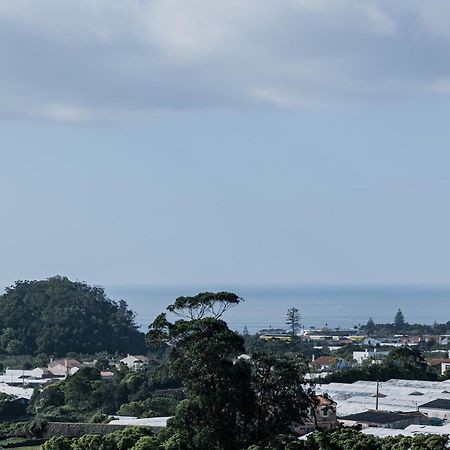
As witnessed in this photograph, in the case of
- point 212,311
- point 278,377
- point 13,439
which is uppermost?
point 212,311

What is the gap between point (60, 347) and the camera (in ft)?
253

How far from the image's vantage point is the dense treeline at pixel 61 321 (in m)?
77.1

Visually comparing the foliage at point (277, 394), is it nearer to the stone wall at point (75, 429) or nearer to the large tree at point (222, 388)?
the large tree at point (222, 388)

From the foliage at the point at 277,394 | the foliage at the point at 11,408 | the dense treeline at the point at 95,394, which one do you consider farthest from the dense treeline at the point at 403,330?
the foliage at the point at 277,394

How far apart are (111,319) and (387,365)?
123ft

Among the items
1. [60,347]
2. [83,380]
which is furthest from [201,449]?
[60,347]

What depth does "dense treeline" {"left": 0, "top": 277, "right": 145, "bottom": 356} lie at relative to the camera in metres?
77.1

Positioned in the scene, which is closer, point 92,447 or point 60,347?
point 92,447

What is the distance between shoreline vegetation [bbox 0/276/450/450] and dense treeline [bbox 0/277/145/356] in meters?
0.11

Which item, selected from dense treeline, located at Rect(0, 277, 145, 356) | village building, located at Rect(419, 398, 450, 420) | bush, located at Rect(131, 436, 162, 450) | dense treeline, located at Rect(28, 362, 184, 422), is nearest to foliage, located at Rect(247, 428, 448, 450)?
bush, located at Rect(131, 436, 162, 450)

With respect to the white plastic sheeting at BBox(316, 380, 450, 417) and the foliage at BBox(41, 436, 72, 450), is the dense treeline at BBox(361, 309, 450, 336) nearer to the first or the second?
the white plastic sheeting at BBox(316, 380, 450, 417)

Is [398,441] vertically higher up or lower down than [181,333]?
lower down

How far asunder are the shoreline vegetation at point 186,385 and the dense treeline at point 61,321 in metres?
0.11

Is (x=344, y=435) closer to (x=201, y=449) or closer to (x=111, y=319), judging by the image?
(x=201, y=449)
